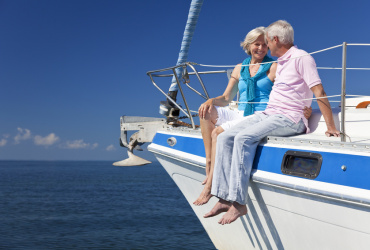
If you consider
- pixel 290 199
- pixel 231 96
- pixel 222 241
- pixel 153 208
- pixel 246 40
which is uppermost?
pixel 246 40

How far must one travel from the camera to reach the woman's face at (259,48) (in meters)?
4.46

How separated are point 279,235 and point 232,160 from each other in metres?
0.82

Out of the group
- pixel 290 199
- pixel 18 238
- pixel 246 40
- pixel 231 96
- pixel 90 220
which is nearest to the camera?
pixel 290 199

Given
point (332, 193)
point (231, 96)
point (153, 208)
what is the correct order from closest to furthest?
point (332, 193), point (231, 96), point (153, 208)

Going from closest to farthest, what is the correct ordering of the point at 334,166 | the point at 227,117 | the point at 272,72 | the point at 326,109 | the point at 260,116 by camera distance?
1. the point at 334,166
2. the point at 326,109
3. the point at 260,116
4. the point at 272,72
5. the point at 227,117

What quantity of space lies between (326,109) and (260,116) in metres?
0.56

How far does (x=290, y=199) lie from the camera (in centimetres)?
377

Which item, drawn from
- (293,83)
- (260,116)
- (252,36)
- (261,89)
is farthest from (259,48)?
(260,116)

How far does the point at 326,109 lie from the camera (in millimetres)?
3889

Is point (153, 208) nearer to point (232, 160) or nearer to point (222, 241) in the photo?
point (222, 241)

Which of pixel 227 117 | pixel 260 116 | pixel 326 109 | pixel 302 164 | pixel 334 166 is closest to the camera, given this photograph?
pixel 334 166

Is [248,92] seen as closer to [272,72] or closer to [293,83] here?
[272,72]

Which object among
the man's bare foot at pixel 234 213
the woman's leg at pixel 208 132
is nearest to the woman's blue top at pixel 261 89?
the woman's leg at pixel 208 132

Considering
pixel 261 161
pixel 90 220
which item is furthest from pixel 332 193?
pixel 90 220
